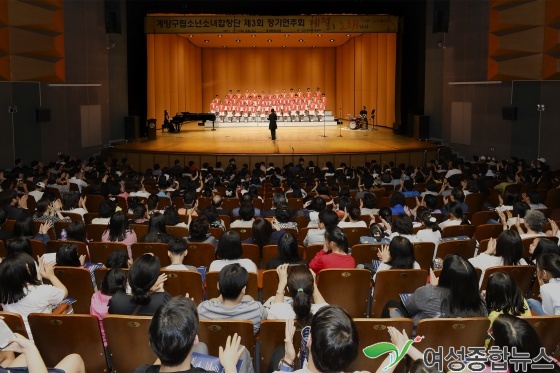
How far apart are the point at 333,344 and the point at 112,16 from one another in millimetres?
19906

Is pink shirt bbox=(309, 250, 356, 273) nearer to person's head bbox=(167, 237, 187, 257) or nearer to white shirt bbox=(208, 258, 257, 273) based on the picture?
white shirt bbox=(208, 258, 257, 273)

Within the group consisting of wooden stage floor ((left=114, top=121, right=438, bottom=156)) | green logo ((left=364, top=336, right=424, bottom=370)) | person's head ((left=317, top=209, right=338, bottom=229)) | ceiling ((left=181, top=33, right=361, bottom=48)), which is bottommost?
person's head ((left=317, top=209, right=338, bottom=229))

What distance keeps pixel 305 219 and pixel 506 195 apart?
3064 mm

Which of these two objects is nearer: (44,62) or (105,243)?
(105,243)

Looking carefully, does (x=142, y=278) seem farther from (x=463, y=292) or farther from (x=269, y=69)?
(x=269, y=69)

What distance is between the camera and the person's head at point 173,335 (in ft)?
8.54

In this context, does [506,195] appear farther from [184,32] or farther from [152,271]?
[184,32]

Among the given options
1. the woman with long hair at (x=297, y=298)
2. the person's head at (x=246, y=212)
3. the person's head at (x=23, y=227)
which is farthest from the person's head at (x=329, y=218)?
the person's head at (x=23, y=227)

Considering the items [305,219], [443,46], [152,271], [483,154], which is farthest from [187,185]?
[443,46]

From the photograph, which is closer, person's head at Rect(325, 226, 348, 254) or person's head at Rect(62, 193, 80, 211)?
person's head at Rect(325, 226, 348, 254)

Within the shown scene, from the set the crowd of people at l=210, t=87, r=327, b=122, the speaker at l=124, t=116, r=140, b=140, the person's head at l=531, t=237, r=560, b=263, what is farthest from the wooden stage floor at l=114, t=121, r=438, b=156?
the person's head at l=531, t=237, r=560, b=263

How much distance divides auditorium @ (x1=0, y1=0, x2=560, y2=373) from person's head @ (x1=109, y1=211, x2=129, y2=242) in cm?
6

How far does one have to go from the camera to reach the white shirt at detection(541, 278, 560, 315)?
13.9ft

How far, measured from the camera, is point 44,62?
16.2m
